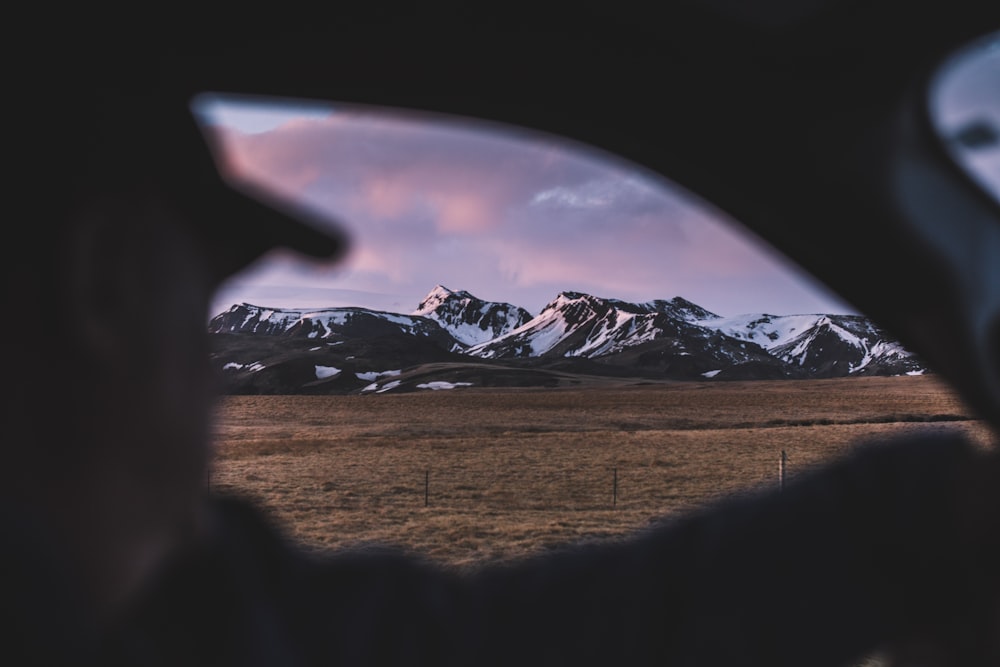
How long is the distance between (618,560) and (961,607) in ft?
1.76

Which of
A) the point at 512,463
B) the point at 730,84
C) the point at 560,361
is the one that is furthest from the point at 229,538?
the point at 560,361

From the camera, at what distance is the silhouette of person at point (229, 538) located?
0.69m

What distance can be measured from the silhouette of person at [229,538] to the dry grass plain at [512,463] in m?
0.17

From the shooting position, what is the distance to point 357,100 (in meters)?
1.53

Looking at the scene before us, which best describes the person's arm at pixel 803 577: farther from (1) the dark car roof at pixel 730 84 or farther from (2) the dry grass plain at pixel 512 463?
(1) the dark car roof at pixel 730 84

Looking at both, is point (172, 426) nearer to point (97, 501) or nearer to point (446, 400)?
point (97, 501)

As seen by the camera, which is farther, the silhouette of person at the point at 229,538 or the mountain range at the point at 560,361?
the mountain range at the point at 560,361

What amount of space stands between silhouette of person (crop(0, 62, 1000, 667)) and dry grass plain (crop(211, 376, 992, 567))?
17 centimetres

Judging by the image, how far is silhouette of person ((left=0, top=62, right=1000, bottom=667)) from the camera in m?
0.69

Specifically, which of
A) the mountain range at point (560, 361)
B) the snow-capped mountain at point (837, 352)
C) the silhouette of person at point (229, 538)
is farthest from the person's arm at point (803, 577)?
the snow-capped mountain at point (837, 352)

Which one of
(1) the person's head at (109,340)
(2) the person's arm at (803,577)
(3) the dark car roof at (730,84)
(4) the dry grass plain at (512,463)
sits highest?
Result: (3) the dark car roof at (730,84)

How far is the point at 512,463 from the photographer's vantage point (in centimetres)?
2931

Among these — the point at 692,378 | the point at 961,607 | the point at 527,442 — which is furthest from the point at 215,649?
the point at 692,378

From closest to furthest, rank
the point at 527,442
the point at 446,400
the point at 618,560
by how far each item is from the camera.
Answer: the point at 618,560, the point at 527,442, the point at 446,400
